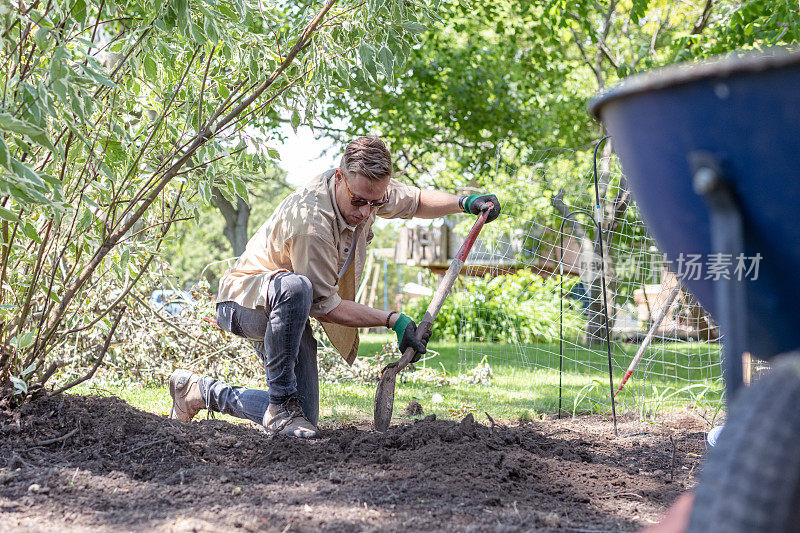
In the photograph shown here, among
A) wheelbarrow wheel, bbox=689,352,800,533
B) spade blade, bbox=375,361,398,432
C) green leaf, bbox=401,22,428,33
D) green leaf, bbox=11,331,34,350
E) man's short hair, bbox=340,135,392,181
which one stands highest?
green leaf, bbox=401,22,428,33

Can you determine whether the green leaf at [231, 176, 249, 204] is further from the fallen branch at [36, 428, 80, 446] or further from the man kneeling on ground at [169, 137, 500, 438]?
the fallen branch at [36, 428, 80, 446]

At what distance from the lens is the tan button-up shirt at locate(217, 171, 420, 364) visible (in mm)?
2830

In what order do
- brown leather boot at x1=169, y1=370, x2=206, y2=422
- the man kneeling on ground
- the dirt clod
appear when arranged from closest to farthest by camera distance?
1. the man kneeling on ground
2. brown leather boot at x1=169, y1=370, x2=206, y2=422
3. the dirt clod

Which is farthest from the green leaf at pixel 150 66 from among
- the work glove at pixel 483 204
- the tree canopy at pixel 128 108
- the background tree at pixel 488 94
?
the background tree at pixel 488 94

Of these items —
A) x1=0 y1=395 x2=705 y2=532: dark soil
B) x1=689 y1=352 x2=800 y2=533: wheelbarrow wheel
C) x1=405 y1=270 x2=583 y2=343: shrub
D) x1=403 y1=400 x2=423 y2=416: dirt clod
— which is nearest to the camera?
x1=689 y1=352 x2=800 y2=533: wheelbarrow wheel

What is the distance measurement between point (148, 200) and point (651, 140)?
1857 millimetres

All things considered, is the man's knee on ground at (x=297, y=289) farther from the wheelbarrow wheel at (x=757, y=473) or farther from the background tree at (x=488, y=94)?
the background tree at (x=488, y=94)

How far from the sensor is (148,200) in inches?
95.4

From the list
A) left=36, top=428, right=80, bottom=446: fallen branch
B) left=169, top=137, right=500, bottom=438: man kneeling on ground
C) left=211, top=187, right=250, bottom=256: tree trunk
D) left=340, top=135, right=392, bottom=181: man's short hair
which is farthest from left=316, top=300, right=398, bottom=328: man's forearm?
left=211, top=187, right=250, bottom=256: tree trunk

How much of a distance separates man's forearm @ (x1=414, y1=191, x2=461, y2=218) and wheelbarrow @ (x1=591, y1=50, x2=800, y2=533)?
7.22 ft

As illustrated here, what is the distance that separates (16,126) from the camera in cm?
179

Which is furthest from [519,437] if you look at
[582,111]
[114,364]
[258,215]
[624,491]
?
[258,215]

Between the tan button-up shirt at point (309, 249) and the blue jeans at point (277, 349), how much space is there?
7 cm

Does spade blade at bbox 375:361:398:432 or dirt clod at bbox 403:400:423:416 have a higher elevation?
spade blade at bbox 375:361:398:432
